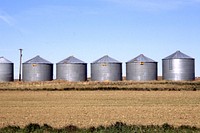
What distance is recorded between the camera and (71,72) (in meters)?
57.7

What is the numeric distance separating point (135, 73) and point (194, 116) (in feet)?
118

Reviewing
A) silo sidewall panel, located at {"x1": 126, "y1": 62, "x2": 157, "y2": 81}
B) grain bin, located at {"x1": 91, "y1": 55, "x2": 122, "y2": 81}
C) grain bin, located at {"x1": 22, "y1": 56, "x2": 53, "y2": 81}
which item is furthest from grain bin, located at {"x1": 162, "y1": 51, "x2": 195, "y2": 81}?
grain bin, located at {"x1": 22, "y1": 56, "x2": 53, "y2": 81}

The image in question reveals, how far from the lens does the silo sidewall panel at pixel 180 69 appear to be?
55875 millimetres

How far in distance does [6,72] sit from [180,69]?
87.1 ft

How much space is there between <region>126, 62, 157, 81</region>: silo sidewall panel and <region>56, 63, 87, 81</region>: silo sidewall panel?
7.21 metres

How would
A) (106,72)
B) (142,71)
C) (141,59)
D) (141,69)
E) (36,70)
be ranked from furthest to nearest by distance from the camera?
(141,59)
(36,70)
(106,72)
(141,69)
(142,71)

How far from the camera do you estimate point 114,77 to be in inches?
2259

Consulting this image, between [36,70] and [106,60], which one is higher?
[106,60]

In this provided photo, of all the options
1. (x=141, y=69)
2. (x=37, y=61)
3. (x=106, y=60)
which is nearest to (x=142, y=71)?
(x=141, y=69)

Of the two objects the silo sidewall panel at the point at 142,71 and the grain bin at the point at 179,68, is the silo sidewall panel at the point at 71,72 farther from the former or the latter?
the grain bin at the point at 179,68

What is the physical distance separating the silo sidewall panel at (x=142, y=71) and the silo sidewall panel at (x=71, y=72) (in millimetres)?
7208

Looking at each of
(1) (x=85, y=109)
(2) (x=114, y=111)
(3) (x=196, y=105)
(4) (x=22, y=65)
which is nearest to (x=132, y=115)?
(2) (x=114, y=111)

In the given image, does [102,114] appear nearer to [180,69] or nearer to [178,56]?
[180,69]

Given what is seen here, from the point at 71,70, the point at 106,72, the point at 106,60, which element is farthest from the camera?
the point at 106,60
